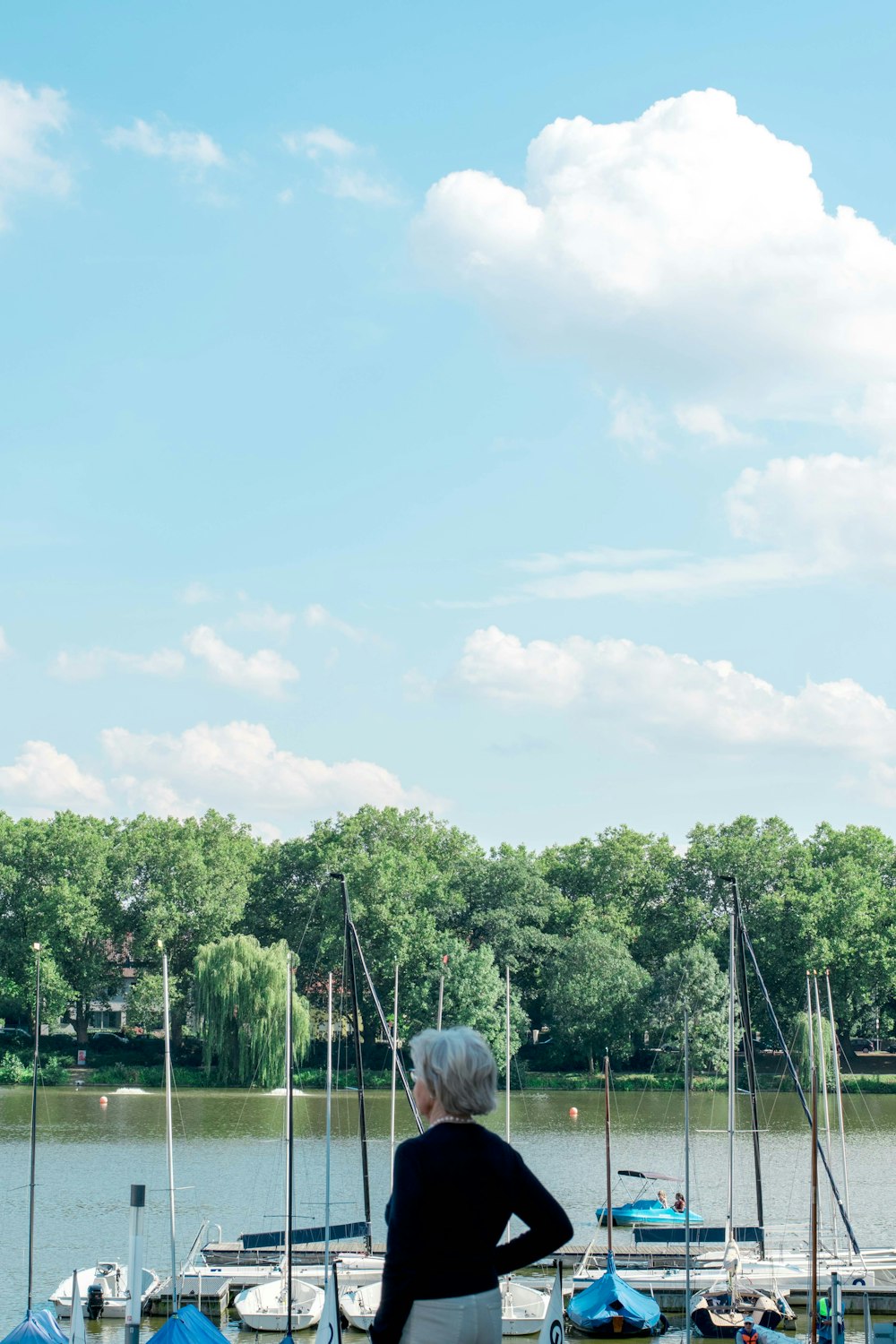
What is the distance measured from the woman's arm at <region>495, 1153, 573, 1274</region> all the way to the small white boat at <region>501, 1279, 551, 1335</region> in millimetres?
22874

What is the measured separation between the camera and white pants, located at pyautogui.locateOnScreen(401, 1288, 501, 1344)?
4.16 m

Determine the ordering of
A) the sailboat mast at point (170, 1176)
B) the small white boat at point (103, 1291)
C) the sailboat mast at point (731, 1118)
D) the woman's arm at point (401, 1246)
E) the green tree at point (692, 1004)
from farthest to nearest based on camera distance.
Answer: the green tree at point (692, 1004)
the sailboat mast at point (731, 1118)
the small white boat at point (103, 1291)
the sailboat mast at point (170, 1176)
the woman's arm at point (401, 1246)

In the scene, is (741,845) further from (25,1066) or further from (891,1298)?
(891,1298)

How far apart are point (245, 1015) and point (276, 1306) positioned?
140 feet

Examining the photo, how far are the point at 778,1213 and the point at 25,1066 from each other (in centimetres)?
4807

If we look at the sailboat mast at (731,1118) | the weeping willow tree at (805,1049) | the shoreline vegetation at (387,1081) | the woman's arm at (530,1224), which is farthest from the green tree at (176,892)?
the woman's arm at (530,1224)

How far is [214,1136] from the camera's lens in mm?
51438

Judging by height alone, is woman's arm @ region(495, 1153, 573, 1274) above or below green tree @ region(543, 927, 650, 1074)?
above

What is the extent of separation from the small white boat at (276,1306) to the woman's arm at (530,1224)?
23.4 meters

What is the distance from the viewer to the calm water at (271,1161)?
113 ft

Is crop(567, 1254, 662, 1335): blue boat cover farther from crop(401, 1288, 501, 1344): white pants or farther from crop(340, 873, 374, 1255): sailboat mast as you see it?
crop(401, 1288, 501, 1344): white pants

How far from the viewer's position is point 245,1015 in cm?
6800

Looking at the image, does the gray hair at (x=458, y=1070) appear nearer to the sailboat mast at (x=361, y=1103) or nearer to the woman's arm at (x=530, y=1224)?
the woman's arm at (x=530, y=1224)

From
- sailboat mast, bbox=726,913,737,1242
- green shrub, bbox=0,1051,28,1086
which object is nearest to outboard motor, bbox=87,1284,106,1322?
sailboat mast, bbox=726,913,737,1242
